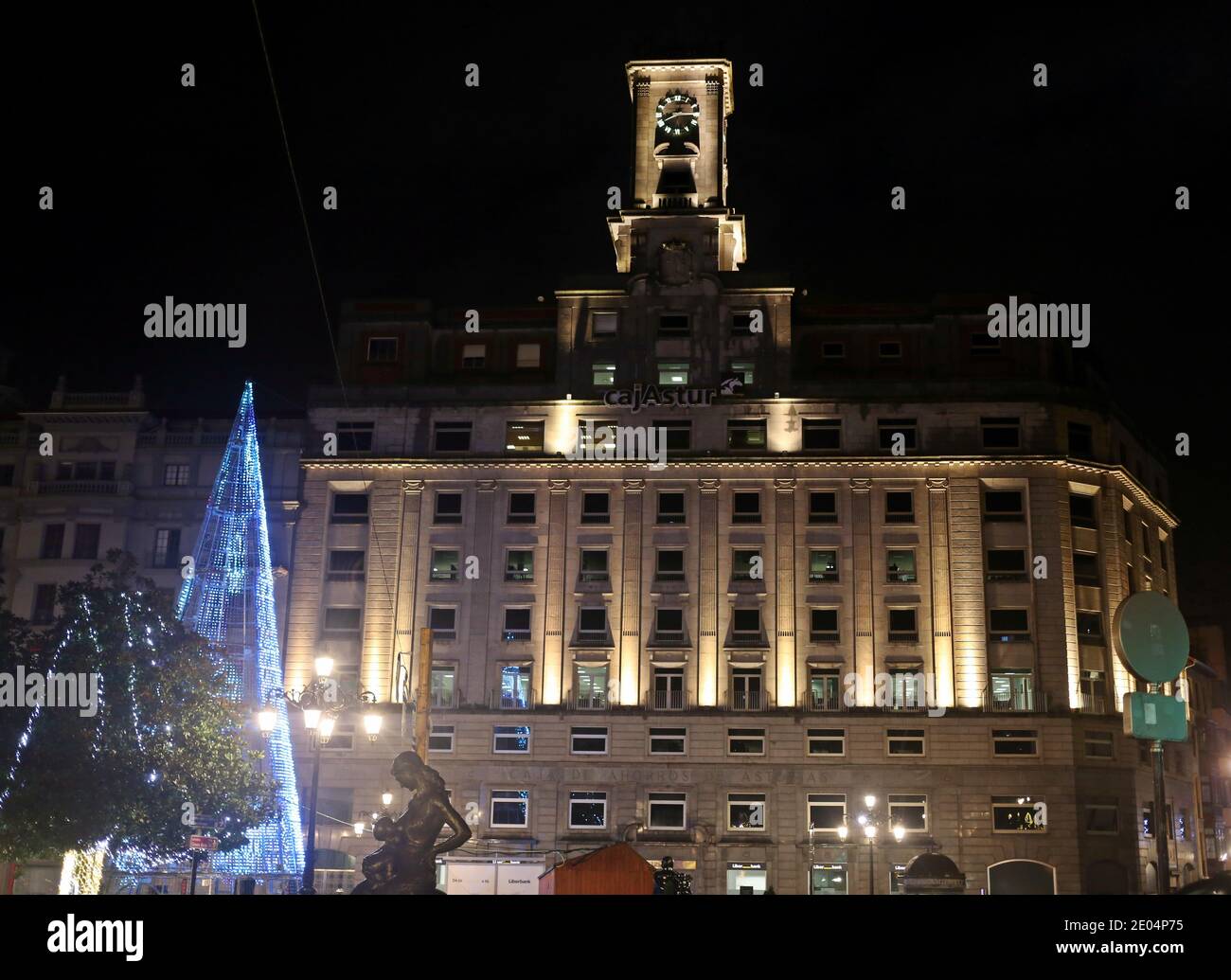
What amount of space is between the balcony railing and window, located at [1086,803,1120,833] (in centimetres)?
1635

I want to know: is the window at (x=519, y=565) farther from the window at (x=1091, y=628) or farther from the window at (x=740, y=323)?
the window at (x=1091, y=628)

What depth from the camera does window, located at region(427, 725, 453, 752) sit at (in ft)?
184

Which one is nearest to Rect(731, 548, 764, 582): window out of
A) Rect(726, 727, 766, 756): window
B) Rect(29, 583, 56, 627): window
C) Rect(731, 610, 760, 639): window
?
Rect(731, 610, 760, 639): window

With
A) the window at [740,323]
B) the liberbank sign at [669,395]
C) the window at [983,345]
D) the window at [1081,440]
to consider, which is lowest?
the window at [1081,440]

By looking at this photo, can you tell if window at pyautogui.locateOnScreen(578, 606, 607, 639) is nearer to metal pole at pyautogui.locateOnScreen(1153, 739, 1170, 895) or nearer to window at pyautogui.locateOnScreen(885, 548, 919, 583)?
window at pyautogui.locateOnScreen(885, 548, 919, 583)

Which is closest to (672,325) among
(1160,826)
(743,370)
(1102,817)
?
(743,370)

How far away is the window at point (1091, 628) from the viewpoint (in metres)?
56.6

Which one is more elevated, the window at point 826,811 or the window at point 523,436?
the window at point 523,436

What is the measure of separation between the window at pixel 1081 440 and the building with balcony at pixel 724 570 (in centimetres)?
9

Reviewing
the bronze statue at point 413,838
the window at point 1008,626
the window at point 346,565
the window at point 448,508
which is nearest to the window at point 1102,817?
the window at point 1008,626

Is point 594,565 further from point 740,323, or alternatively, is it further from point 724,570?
point 740,323

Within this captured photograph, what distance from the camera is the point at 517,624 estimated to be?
5816cm

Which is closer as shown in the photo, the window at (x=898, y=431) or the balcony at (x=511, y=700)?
the balcony at (x=511, y=700)

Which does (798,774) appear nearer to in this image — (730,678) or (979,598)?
(730,678)
